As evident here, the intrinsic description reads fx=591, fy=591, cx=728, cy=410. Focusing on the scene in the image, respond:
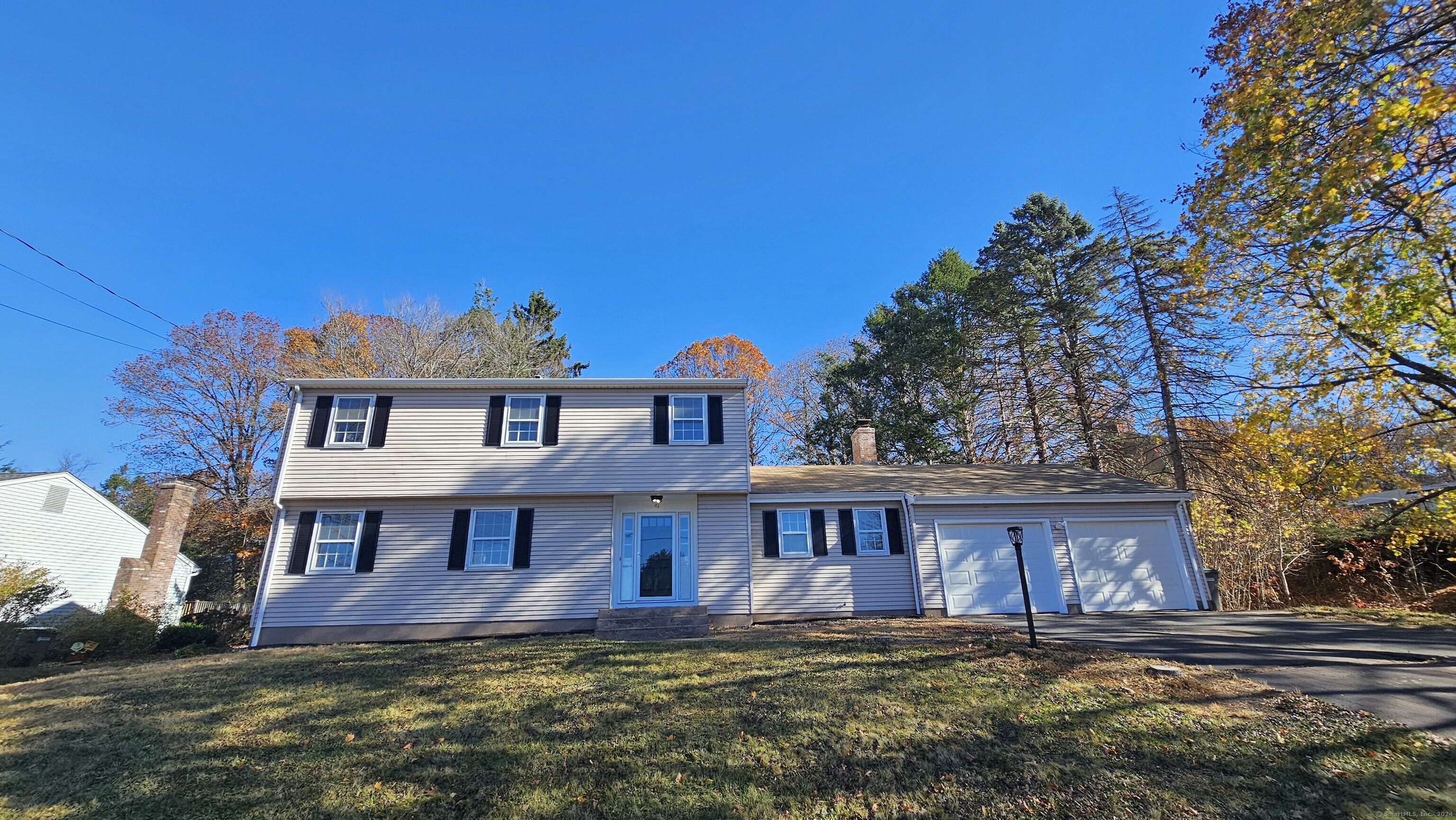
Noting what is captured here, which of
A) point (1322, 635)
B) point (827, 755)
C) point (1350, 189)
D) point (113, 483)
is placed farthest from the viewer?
point (113, 483)

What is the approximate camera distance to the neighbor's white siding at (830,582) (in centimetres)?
1289

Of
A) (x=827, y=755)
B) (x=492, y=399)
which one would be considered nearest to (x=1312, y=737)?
(x=827, y=755)

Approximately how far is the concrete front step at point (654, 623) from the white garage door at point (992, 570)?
18.1 ft

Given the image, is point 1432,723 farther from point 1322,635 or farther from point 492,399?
point 492,399

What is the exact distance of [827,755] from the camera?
16.5 ft

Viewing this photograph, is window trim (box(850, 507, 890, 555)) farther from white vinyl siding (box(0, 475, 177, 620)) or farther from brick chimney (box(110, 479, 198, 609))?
white vinyl siding (box(0, 475, 177, 620))

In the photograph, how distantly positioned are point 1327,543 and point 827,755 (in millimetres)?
18159

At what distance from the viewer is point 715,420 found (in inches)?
515

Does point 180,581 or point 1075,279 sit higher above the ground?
point 1075,279

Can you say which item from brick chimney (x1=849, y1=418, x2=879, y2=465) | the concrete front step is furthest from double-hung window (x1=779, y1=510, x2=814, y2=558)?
brick chimney (x1=849, y1=418, x2=879, y2=465)

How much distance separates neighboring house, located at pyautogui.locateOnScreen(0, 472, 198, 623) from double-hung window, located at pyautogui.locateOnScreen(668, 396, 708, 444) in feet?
38.0

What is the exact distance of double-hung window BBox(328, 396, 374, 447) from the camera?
12539 millimetres

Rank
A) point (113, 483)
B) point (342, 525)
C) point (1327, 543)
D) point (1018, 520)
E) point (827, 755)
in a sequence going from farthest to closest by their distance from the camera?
point (113, 483), point (1327, 543), point (1018, 520), point (342, 525), point (827, 755)

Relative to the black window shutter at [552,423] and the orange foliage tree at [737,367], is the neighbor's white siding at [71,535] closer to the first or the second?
the black window shutter at [552,423]
